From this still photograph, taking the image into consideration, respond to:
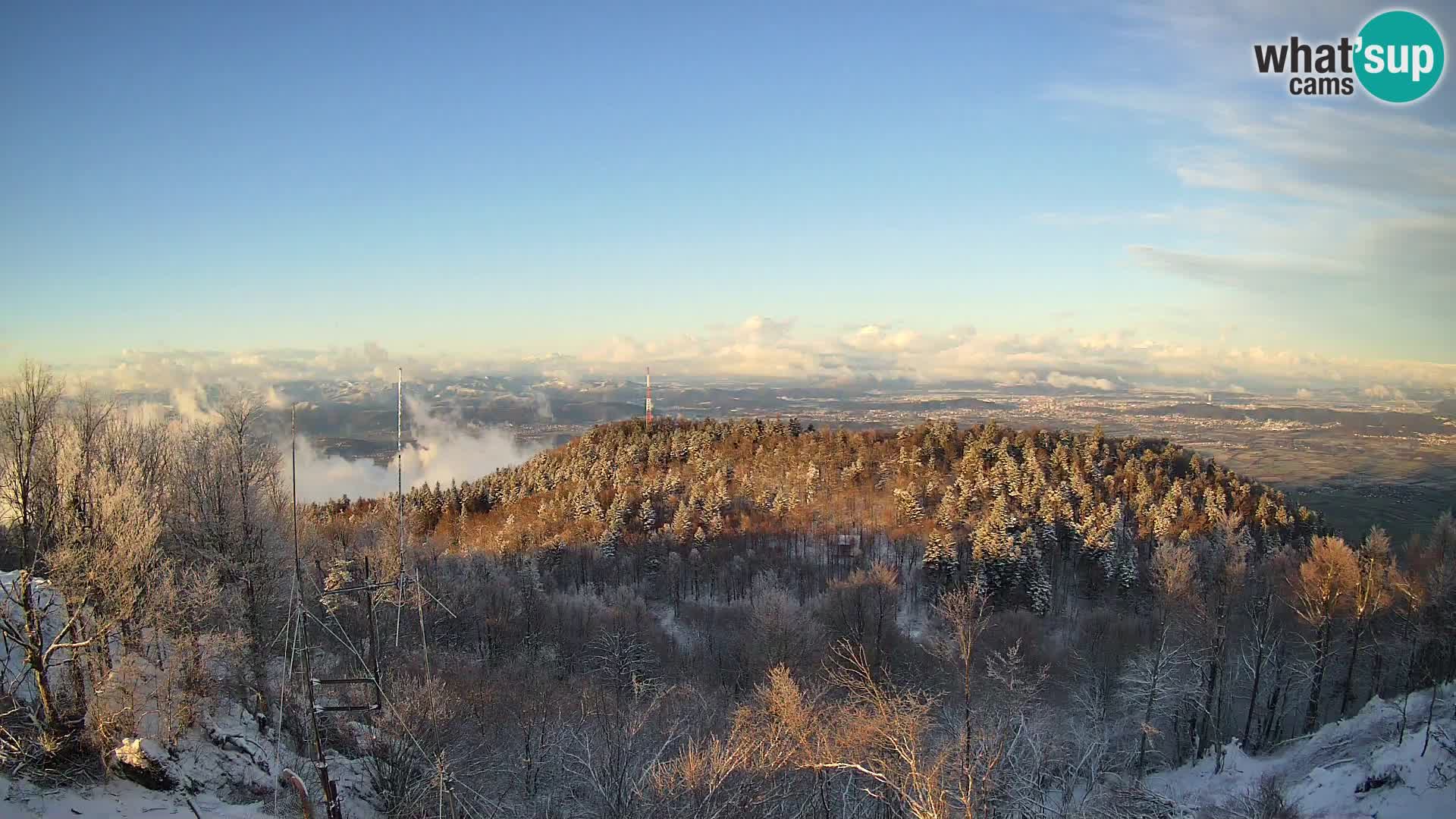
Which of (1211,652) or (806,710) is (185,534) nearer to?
(806,710)

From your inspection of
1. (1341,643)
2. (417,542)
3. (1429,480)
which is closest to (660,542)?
(417,542)

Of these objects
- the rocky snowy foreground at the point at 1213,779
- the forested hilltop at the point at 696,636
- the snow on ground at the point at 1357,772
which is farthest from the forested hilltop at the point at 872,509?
the rocky snowy foreground at the point at 1213,779

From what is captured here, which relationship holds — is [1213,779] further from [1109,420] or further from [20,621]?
[1109,420]

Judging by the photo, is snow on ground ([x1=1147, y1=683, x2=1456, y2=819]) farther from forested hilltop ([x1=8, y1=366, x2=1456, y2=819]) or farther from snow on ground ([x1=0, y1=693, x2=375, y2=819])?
snow on ground ([x1=0, y1=693, x2=375, y2=819])

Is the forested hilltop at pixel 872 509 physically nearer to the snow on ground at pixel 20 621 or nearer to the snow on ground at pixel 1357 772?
the snow on ground at pixel 1357 772

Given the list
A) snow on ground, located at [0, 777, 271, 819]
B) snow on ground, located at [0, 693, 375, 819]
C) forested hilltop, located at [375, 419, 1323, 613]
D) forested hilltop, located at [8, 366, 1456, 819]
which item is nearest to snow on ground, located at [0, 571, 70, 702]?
forested hilltop, located at [8, 366, 1456, 819]
